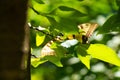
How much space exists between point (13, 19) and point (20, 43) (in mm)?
21

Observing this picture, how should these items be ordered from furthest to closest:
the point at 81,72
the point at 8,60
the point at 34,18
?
the point at 81,72 → the point at 34,18 → the point at 8,60

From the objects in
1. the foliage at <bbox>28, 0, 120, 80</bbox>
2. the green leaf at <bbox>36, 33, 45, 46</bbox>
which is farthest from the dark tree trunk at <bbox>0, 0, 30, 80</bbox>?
the green leaf at <bbox>36, 33, 45, 46</bbox>

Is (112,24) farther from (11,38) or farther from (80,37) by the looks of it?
(11,38)

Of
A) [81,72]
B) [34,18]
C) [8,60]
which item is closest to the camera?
[8,60]

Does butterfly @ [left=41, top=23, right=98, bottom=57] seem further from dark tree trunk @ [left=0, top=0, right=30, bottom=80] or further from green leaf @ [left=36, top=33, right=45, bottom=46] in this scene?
dark tree trunk @ [left=0, top=0, right=30, bottom=80]

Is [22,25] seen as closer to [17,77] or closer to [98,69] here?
[17,77]

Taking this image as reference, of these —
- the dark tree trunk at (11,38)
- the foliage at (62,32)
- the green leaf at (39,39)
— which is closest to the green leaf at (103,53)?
the foliage at (62,32)

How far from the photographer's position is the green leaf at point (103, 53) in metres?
0.98

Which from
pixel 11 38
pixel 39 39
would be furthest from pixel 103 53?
pixel 11 38

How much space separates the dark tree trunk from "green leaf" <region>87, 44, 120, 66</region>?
2.38ft

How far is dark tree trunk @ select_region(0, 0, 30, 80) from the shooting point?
0.26 metres

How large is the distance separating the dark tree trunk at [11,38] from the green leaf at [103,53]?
0.73m

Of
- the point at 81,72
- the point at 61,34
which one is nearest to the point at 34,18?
the point at 61,34

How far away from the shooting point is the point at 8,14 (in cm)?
26
